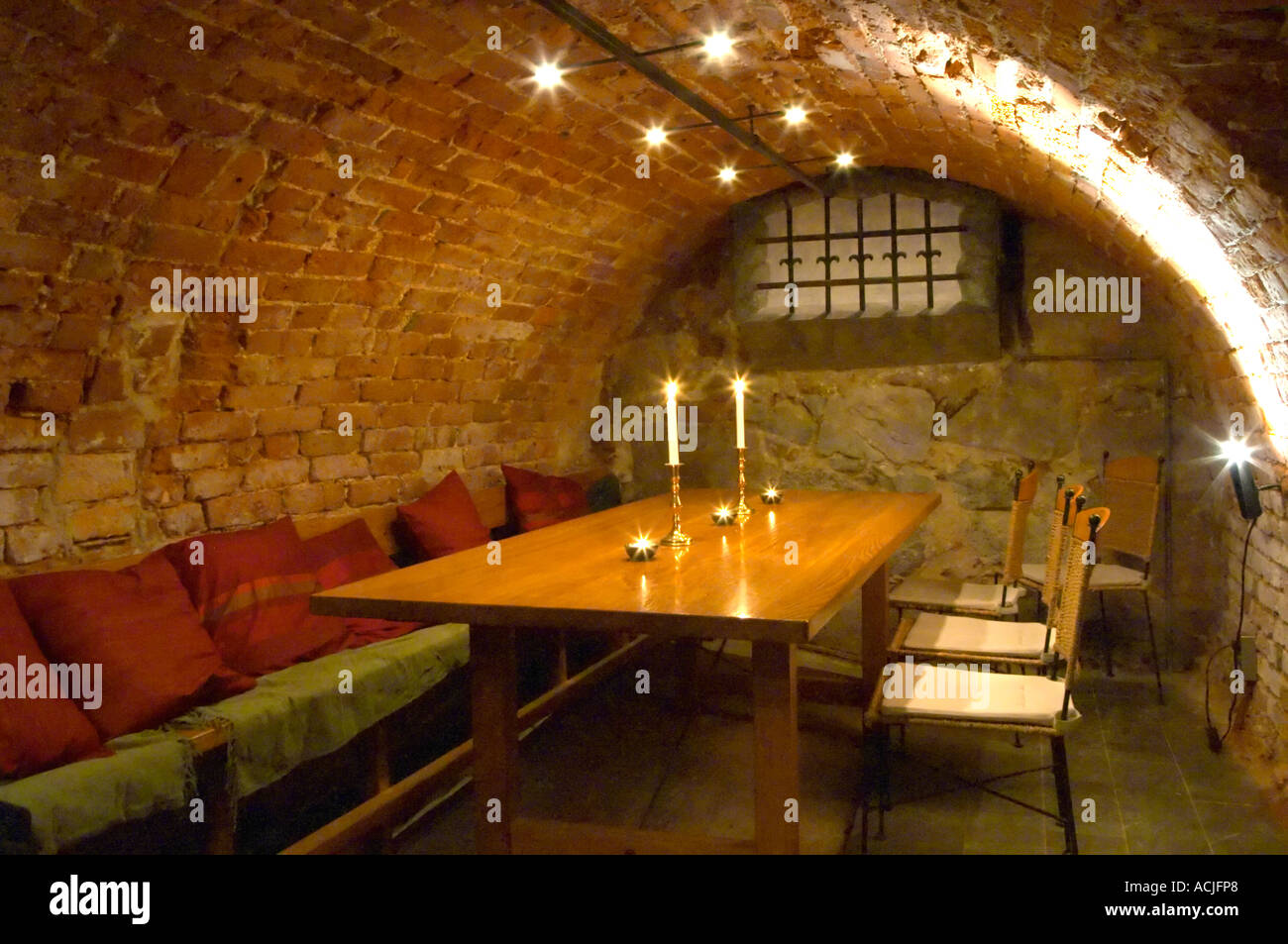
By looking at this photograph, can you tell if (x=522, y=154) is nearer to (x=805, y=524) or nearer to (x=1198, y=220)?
(x=805, y=524)

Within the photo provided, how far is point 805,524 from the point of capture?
3533mm

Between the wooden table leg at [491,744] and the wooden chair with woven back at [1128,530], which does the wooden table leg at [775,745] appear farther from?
the wooden chair with woven back at [1128,530]

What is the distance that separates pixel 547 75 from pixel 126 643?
198 centimetres

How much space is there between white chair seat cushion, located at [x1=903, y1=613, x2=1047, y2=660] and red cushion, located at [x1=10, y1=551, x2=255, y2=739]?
210 cm

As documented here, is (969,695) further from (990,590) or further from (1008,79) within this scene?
(1008,79)

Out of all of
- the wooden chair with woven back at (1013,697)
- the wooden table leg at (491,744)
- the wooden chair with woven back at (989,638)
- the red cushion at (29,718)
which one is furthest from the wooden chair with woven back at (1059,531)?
the red cushion at (29,718)

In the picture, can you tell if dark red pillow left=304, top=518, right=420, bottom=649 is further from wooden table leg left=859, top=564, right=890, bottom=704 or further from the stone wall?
the stone wall

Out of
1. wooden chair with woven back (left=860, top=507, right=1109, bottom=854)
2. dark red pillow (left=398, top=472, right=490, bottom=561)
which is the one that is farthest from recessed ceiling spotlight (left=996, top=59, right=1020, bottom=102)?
dark red pillow (left=398, top=472, right=490, bottom=561)

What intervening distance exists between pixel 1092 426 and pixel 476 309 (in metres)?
2.99

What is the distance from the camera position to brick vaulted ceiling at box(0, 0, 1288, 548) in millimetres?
2258

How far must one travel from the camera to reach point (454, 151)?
3.43 meters

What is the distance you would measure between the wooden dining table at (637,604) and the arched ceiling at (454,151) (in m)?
1.13

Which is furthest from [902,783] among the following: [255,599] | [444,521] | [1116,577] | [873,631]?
[255,599]

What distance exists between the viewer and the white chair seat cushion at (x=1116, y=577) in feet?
14.3
